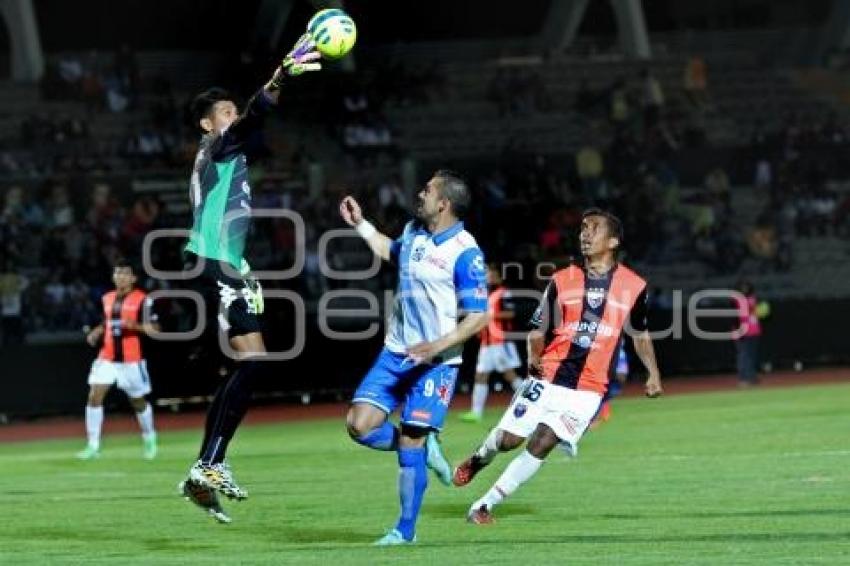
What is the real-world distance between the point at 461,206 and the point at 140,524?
3.58 metres

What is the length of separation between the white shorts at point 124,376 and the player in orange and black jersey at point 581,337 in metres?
10.2

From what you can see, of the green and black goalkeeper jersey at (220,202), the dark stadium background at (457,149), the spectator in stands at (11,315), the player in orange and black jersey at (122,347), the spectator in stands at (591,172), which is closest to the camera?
the green and black goalkeeper jersey at (220,202)

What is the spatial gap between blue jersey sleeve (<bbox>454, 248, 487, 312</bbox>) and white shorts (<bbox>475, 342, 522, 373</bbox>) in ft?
50.0

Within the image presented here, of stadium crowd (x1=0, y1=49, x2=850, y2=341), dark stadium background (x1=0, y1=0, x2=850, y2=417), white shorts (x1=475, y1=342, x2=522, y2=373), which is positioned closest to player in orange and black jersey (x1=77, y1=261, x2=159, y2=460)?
white shorts (x1=475, y1=342, x2=522, y2=373)

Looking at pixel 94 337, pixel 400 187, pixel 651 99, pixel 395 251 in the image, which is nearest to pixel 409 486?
pixel 395 251

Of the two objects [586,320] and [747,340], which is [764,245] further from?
[586,320]

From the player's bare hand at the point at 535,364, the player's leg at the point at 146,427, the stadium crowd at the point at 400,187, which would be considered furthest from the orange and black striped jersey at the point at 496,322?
the player's bare hand at the point at 535,364

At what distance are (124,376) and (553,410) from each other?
10770 mm

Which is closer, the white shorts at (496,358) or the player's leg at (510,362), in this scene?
the white shorts at (496,358)

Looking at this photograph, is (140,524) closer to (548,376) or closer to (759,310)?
(548,376)

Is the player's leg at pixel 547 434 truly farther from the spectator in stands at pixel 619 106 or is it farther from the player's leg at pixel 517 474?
the spectator in stands at pixel 619 106

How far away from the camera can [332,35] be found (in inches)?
452

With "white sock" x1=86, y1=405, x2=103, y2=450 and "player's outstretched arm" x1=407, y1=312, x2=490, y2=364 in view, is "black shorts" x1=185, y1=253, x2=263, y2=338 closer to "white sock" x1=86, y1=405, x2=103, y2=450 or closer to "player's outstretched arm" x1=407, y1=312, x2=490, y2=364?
"player's outstretched arm" x1=407, y1=312, x2=490, y2=364

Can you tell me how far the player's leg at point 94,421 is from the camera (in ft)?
73.2
